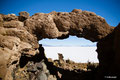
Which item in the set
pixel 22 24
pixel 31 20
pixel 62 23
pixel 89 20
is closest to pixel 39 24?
pixel 31 20

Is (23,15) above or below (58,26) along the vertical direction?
above

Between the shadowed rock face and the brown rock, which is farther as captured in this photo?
the brown rock

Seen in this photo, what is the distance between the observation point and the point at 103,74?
502 cm

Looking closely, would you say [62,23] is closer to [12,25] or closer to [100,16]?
[100,16]

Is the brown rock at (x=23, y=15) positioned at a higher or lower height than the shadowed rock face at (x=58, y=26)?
higher

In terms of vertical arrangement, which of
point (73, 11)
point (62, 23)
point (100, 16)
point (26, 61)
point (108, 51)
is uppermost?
point (73, 11)

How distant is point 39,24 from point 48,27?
81 cm

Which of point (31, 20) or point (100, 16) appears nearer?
point (31, 20)

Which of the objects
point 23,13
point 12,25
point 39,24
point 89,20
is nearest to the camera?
point 12,25

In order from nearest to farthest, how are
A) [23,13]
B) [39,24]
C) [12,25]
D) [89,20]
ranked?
[12,25] < [39,24] < [89,20] < [23,13]

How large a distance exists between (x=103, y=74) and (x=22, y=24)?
720 centimetres

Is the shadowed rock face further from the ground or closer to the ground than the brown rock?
closer to the ground

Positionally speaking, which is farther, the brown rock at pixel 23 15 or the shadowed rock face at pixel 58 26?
the brown rock at pixel 23 15

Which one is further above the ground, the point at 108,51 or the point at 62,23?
the point at 62,23
